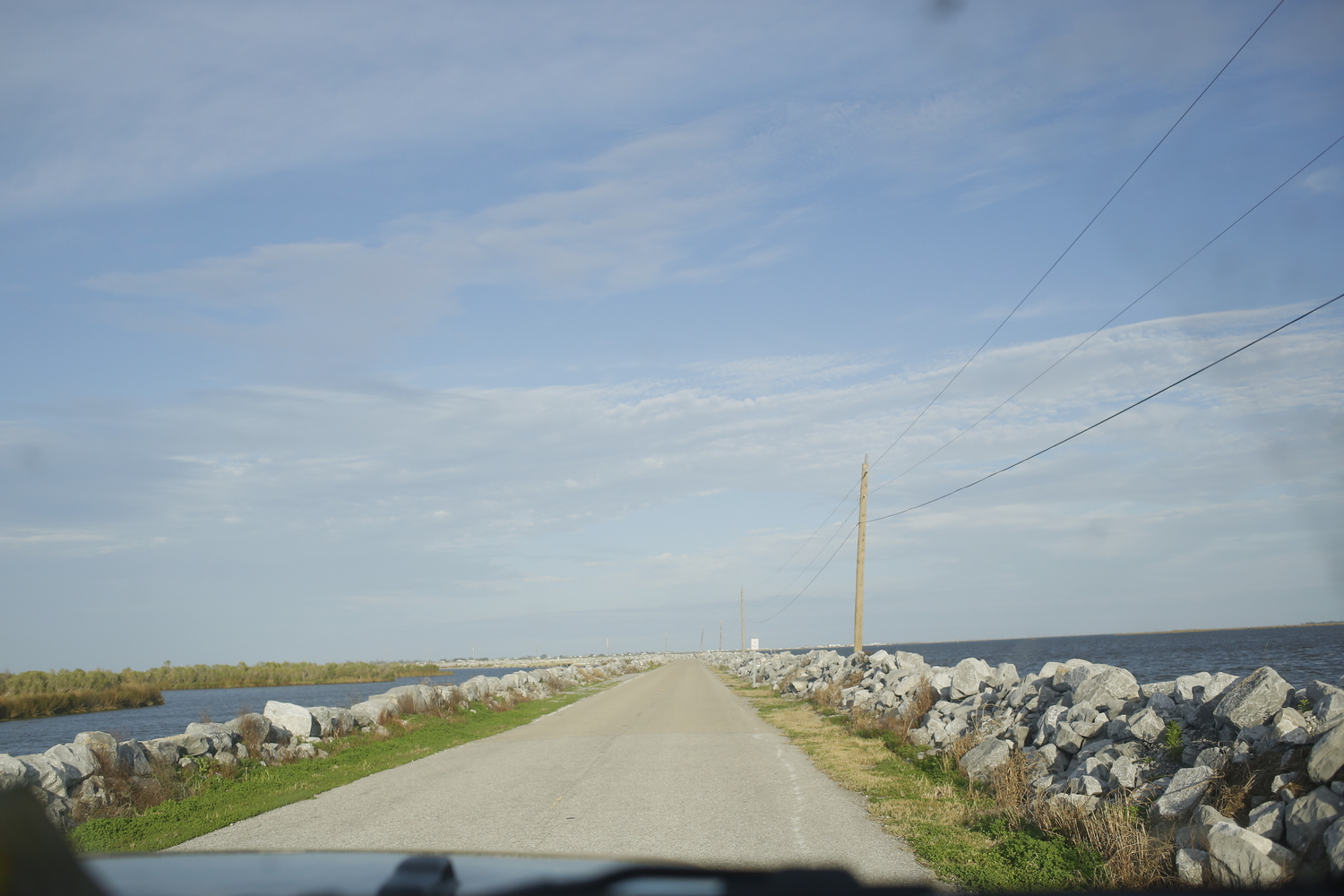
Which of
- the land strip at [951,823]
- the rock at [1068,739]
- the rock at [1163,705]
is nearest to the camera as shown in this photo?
the land strip at [951,823]

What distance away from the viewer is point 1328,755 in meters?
6.61

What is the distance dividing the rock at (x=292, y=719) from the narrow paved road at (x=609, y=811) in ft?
10.3

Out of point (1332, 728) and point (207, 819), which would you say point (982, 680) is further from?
point (207, 819)

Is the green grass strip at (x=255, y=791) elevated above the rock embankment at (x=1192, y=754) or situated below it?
below

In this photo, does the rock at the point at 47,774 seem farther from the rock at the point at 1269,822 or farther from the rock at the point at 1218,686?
the rock at the point at 1218,686

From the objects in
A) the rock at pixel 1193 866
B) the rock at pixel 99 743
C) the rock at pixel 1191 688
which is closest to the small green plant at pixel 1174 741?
the rock at pixel 1191 688

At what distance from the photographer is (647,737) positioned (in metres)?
18.6

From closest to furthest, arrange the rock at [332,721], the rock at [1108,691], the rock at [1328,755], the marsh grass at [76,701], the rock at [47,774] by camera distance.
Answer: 1. the rock at [1328,755]
2. the rock at [47,774]
3. the rock at [1108,691]
4. the rock at [332,721]
5. the marsh grass at [76,701]

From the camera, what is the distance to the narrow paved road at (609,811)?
8.40 metres

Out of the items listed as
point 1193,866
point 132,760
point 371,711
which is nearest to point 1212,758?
point 1193,866

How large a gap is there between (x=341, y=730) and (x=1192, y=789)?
56.7ft

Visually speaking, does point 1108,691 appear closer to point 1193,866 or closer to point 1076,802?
point 1076,802

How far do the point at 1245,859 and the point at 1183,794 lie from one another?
1.76 m

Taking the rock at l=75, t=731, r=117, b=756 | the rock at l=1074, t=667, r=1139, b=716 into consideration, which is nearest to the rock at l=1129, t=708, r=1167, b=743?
the rock at l=1074, t=667, r=1139, b=716
